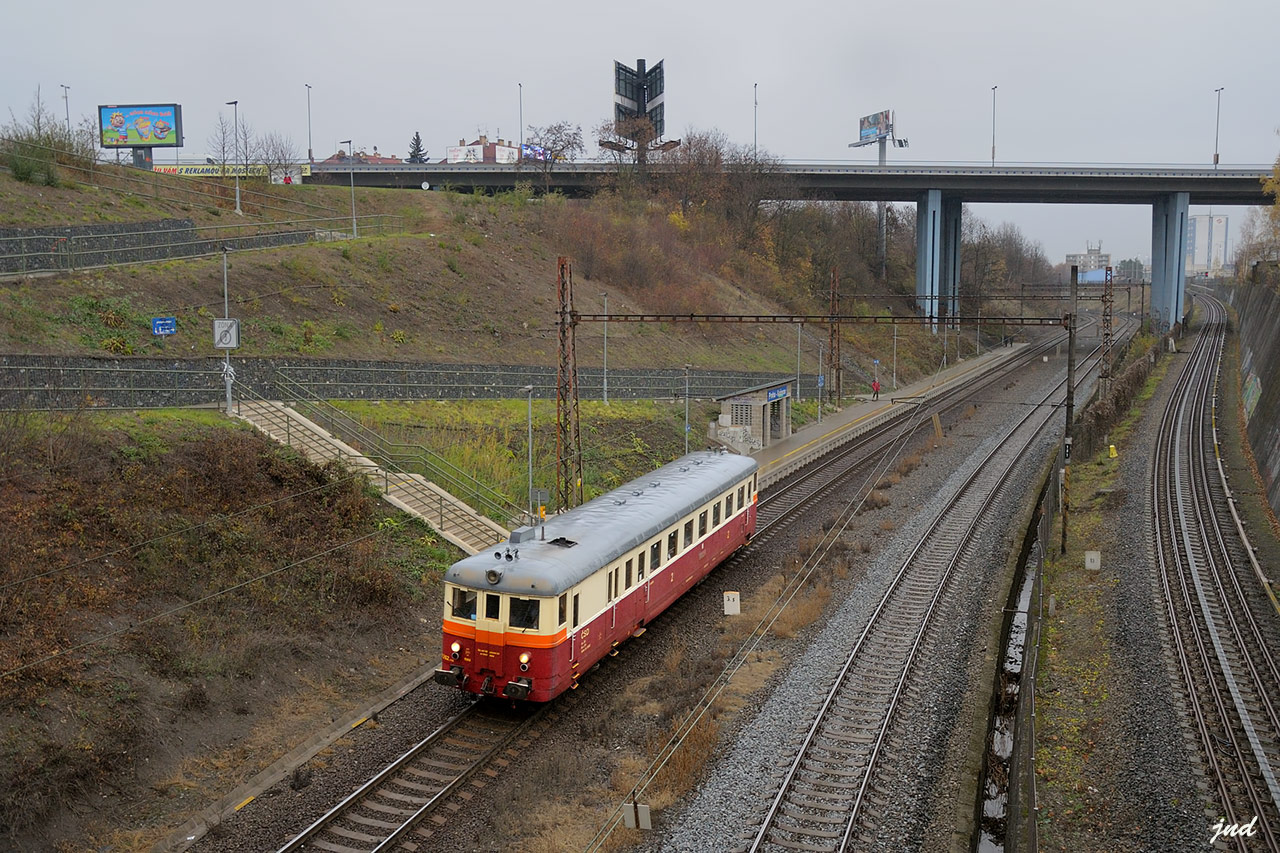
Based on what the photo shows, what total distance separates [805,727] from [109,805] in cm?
1073

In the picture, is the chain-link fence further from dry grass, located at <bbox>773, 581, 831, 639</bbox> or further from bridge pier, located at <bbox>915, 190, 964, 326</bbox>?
bridge pier, located at <bbox>915, 190, 964, 326</bbox>

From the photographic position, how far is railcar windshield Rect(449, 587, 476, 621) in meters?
17.0

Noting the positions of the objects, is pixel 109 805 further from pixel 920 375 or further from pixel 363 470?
pixel 920 375

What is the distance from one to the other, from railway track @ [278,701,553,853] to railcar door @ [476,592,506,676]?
106cm

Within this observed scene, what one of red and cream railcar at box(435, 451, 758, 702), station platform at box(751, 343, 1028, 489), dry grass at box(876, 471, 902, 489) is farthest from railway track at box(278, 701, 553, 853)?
dry grass at box(876, 471, 902, 489)

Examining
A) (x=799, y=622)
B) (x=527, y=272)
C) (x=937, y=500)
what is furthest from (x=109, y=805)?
(x=527, y=272)

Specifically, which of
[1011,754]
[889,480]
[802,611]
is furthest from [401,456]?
[889,480]

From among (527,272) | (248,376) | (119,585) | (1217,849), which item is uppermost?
(527,272)

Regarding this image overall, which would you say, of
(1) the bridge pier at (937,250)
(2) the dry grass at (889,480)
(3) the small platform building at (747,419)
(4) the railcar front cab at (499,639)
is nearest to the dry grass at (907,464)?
(2) the dry grass at (889,480)

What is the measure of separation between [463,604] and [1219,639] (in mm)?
15648

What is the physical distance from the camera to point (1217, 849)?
508 inches

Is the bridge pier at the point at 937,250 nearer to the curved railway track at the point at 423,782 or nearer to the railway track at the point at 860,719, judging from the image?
the railway track at the point at 860,719

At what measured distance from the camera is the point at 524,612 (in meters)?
16.5

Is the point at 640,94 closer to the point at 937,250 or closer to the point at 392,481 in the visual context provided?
the point at 937,250
